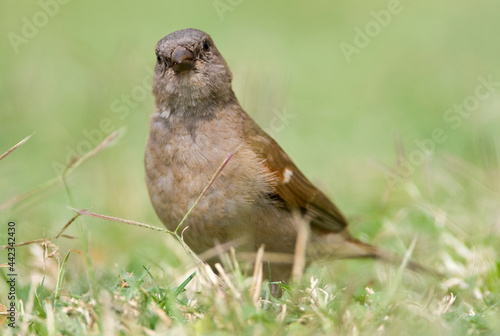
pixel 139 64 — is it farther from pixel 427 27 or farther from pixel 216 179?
pixel 427 27

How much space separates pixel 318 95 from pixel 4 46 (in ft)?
13.7

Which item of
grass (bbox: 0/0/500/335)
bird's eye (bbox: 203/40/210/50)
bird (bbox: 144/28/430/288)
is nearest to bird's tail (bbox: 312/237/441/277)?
grass (bbox: 0/0/500/335)

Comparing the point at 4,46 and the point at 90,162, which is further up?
the point at 4,46

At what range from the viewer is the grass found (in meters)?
3.48

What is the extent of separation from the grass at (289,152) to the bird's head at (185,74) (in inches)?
28.6

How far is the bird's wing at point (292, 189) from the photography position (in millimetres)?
4781

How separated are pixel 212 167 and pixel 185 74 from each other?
2.08 ft

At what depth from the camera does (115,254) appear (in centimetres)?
579

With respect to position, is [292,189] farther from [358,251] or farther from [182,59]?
[182,59]

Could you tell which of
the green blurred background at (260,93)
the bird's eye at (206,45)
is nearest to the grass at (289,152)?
the green blurred background at (260,93)

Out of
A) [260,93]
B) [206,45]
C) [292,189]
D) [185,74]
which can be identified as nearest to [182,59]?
[185,74]

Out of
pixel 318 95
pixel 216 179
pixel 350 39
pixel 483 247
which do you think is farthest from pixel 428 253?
pixel 350 39

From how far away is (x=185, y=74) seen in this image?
15.2ft

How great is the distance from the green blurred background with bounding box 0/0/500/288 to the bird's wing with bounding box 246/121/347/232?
832mm
